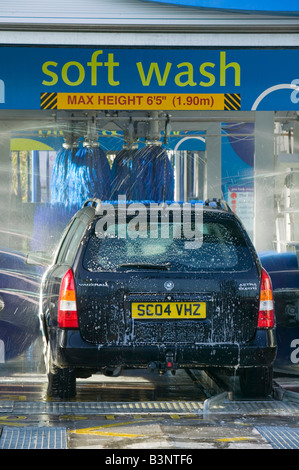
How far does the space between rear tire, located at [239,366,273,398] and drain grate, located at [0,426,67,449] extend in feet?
6.30

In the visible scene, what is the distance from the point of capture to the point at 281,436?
23.9 feet

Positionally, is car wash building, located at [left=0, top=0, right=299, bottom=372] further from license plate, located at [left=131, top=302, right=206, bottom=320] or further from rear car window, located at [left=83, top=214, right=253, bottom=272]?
license plate, located at [left=131, top=302, right=206, bottom=320]

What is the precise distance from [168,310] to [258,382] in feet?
3.75

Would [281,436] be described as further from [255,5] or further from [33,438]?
[255,5]

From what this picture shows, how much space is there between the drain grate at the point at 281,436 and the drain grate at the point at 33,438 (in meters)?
1.42

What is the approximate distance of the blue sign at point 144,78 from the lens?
10273 millimetres

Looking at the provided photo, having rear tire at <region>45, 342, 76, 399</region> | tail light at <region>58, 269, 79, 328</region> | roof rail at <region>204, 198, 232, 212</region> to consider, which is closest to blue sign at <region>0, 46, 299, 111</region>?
roof rail at <region>204, 198, 232, 212</region>

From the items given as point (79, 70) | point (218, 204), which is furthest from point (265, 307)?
point (79, 70)

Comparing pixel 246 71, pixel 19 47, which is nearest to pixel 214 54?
pixel 246 71

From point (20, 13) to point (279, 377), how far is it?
434cm

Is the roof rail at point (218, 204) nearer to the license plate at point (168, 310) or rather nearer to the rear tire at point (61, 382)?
the license plate at point (168, 310)

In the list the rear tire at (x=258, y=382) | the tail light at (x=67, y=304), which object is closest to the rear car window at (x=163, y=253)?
the tail light at (x=67, y=304)

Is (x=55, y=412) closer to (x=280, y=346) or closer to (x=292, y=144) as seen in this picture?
(x=280, y=346)

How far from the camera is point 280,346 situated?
10.6m
